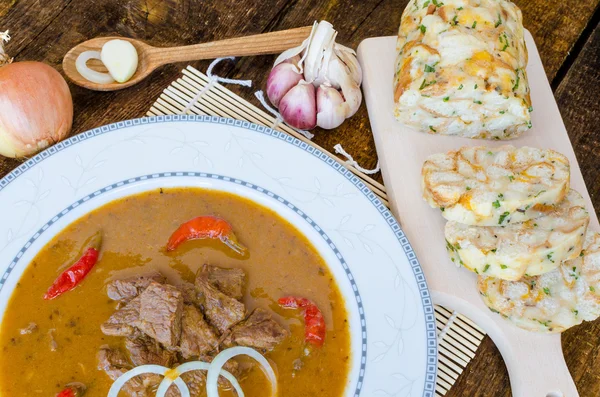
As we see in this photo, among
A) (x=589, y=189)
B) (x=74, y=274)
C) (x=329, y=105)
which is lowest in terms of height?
(x=589, y=189)

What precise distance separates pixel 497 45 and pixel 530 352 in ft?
6.67

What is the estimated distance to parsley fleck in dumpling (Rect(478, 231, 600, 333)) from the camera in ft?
13.1

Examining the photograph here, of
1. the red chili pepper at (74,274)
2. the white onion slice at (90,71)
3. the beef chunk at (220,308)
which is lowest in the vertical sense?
the beef chunk at (220,308)

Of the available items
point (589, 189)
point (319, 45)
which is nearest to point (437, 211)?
point (589, 189)

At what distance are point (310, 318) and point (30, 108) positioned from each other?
7.81 ft

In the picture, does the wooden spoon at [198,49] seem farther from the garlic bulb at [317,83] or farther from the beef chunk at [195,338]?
the beef chunk at [195,338]

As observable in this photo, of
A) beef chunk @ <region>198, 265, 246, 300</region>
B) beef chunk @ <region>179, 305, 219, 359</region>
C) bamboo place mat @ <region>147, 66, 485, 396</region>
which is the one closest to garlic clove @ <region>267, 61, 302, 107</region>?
bamboo place mat @ <region>147, 66, 485, 396</region>

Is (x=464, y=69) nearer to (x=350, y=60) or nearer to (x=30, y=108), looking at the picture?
(x=350, y=60)

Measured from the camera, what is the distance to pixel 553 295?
13.3 ft

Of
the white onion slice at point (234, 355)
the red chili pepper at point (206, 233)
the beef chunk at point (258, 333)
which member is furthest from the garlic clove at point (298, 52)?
the white onion slice at point (234, 355)

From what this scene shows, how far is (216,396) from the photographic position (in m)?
3.72

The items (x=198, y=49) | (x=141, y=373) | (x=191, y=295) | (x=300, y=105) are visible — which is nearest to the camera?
(x=141, y=373)

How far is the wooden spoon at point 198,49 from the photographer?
498cm

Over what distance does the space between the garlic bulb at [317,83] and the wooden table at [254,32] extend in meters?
0.25
